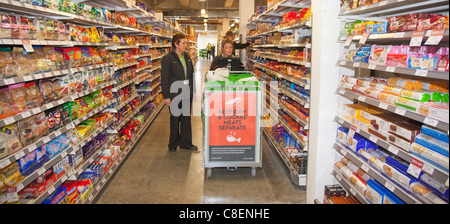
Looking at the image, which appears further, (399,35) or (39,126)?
(39,126)

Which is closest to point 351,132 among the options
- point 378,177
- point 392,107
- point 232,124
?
point 378,177

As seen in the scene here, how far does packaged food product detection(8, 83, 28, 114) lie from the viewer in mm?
2443

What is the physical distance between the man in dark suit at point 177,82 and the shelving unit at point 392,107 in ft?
8.74

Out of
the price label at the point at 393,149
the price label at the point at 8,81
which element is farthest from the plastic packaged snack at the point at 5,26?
the price label at the point at 393,149

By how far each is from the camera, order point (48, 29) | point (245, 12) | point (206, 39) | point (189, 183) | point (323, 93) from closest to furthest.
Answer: point (48, 29)
point (323, 93)
point (189, 183)
point (245, 12)
point (206, 39)

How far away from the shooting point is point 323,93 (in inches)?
123

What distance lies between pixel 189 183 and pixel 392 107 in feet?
8.72

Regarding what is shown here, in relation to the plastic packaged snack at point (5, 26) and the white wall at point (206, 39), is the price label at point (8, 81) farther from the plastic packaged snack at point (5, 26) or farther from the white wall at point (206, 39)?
the white wall at point (206, 39)

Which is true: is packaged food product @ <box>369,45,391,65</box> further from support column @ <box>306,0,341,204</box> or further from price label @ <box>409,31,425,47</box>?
support column @ <box>306,0,341,204</box>

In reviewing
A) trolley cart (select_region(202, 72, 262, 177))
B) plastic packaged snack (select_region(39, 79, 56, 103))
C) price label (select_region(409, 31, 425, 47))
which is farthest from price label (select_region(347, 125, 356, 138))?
plastic packaged snack (select_region(39, 79, 56, 103))

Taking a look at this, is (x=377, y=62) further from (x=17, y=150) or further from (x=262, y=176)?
(x=17, y=150)

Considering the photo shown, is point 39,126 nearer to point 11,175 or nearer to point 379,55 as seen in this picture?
point 11,175

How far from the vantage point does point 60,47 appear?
333 centimetres
